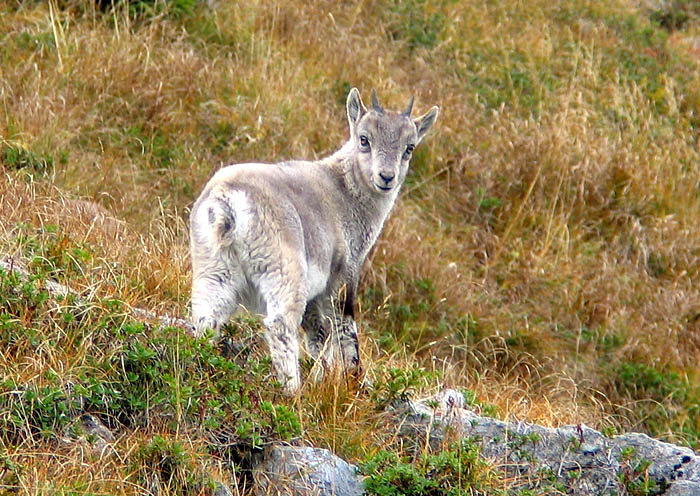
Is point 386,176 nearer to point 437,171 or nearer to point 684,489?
point 684,489

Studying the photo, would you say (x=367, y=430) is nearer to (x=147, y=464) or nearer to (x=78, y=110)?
(x=147, y=464)

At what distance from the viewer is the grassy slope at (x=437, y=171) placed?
9.20 meters

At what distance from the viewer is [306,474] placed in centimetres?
565

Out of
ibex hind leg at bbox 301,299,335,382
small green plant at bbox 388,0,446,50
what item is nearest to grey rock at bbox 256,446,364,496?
ibex hind leg at bbox 301,299,335,382

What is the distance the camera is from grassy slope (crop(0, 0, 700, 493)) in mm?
9203

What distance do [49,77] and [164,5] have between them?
194 cm

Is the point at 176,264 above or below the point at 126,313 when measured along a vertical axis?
below

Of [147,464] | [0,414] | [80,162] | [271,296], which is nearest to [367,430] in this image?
[271,296]

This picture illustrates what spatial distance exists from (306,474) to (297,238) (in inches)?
66.5

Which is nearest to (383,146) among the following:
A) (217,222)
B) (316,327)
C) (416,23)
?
(316,327)

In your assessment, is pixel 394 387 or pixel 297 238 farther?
pixel 297 238

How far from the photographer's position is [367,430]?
20.9 ft

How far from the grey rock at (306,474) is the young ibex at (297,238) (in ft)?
2.06

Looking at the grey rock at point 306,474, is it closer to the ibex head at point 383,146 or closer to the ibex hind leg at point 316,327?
the ibex hind leg at point 316,327
